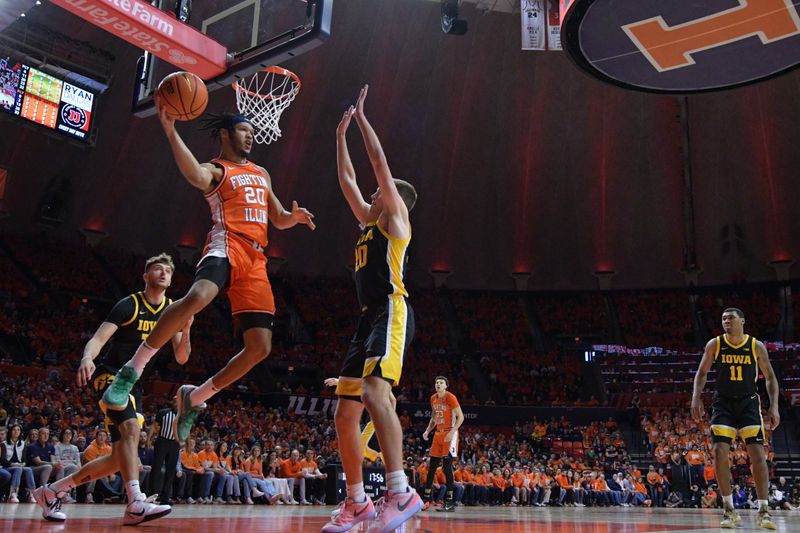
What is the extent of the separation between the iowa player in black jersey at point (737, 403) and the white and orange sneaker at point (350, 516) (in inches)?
169

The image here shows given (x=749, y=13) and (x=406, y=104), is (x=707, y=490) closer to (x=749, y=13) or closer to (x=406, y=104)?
(x=749, y=13)

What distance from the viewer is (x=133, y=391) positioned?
219 inches

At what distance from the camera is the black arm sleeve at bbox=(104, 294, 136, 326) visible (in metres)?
5.53

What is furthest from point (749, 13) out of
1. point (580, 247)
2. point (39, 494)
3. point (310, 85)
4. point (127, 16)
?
point (580, 247)

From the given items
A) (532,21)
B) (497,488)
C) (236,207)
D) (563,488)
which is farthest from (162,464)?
(532,21)

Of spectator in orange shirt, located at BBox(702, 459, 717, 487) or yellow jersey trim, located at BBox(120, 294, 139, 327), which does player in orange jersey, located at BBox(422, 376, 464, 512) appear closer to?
yellow jersey trim, located at BBox(120, 294, 139, 327)

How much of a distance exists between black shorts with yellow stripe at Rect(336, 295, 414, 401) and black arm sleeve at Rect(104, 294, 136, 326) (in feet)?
6.39

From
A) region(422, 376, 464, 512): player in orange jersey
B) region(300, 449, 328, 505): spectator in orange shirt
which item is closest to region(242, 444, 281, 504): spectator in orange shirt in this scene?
region(300, 449, 328, 505): spectator in orange shirt

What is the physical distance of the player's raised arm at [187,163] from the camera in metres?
4.70

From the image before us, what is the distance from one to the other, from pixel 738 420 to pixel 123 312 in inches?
234

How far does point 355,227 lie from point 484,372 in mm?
8070

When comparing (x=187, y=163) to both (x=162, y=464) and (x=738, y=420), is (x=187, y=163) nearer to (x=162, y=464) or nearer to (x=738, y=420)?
(x=738, y=420)

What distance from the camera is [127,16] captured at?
924cm

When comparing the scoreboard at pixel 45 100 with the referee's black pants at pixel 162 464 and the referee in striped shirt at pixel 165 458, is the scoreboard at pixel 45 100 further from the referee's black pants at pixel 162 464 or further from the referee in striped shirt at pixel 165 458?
the referee's black pants at pixel 162 464
